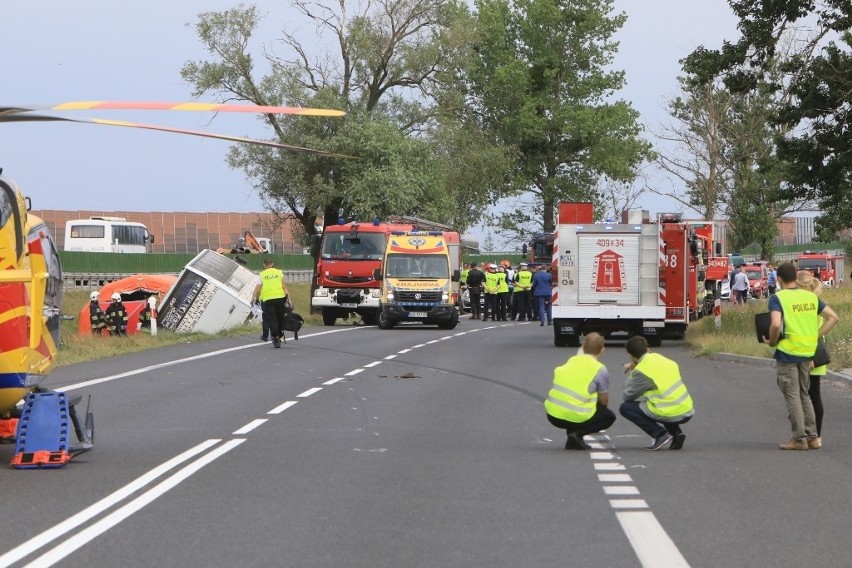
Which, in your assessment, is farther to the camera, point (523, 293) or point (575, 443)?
point (523, 293)

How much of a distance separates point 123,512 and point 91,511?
0.22 metres

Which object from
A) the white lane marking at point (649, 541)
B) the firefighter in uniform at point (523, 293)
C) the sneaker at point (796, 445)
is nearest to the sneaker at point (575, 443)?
the sneaker at point (796, 445)

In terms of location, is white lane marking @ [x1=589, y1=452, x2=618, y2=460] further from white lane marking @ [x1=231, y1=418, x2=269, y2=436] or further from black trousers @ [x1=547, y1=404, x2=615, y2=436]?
white lane marking @ [x1=231, y1=418, x2=269, y2=436]

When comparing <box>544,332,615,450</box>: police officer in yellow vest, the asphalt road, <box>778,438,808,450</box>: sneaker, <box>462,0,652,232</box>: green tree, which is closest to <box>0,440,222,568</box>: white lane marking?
the asphalt road

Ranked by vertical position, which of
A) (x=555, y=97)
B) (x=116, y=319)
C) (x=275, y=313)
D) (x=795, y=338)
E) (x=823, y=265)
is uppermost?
(x=555, y=97)

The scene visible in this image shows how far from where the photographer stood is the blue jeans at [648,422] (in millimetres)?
13062

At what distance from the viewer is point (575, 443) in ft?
42.7

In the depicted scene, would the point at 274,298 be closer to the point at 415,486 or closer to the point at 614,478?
the point at 614,478

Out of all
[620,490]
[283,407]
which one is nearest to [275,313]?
[283,407]

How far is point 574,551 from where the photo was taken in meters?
8.09

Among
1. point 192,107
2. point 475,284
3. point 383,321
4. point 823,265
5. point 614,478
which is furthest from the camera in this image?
point 823,265

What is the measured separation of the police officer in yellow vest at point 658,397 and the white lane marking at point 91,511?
12.8 feet

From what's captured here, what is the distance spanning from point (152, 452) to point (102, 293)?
32.0 m

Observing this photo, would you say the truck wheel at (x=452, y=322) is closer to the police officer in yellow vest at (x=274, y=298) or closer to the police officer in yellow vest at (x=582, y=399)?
the police officer in yellow vest at (x=274, y=298)
